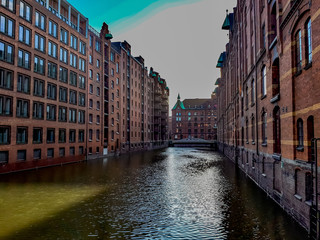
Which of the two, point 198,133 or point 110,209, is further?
point 198,133

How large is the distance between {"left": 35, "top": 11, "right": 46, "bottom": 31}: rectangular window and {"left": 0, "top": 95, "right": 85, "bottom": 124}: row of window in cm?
926

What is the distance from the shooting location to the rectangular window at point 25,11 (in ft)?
92.3

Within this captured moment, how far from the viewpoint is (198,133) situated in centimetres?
12431

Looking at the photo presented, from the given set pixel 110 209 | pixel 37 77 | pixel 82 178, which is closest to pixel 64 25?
pixel 37 77

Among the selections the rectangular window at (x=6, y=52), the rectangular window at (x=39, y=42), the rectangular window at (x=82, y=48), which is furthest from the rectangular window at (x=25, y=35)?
the rectangular window at (x=82, y=48)

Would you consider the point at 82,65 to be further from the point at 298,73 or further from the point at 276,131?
the point at 298,73

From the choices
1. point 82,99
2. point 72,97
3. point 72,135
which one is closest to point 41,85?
point 72,97

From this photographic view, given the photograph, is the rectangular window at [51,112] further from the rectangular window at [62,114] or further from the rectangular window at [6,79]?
the rectangular window at [6,79]

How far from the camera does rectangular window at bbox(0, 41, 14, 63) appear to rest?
25.4 m

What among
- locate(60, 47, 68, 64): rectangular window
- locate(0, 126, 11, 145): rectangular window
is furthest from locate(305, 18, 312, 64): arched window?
locate(60, 47, 68, 64): rectangular window

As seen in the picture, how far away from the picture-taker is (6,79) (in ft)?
84.9

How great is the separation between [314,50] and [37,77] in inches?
1146

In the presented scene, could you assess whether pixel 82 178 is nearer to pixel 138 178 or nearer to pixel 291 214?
pixel 138 178

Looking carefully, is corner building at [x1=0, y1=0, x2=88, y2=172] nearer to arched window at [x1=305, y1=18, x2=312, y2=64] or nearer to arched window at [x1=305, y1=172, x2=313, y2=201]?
arched window at [x1=305, y1=172, x2=313, y2=201]
